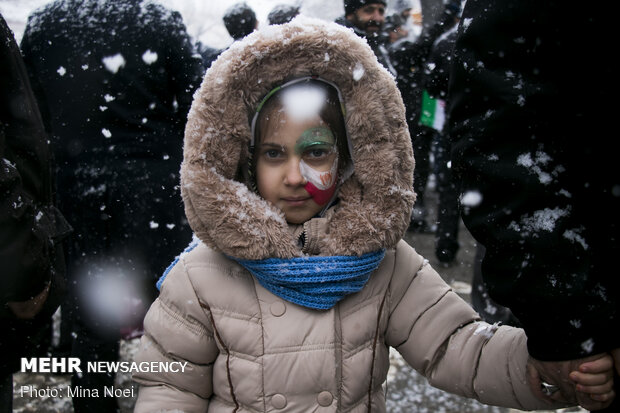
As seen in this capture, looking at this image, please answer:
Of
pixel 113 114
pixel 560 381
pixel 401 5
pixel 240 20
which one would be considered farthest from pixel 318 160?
pixel 401 5

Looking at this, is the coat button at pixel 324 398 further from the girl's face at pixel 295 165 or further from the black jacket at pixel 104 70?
the black jacket at pixel 104 70

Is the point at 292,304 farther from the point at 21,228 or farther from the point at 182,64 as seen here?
the point at 182,64

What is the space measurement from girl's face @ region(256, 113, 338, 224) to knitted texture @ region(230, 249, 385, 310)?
0.17 meters

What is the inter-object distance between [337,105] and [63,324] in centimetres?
249

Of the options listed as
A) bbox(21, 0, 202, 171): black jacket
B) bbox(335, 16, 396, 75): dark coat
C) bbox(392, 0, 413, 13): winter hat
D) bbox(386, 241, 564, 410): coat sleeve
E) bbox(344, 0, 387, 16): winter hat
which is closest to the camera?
bbox(386, 241, 564, 410): coat sleeve

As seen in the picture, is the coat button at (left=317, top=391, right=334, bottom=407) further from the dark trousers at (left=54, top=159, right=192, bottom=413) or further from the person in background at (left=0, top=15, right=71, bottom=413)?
the dark trousers at (left=54, top=159, right=192, bottom=413)

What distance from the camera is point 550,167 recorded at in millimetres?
1086

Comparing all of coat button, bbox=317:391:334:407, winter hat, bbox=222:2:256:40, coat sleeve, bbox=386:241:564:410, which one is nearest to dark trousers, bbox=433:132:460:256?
winter hat, bbox=222:2:256:40

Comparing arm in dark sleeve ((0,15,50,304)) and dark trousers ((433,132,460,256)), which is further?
dark trousers ((433,132,460,256))

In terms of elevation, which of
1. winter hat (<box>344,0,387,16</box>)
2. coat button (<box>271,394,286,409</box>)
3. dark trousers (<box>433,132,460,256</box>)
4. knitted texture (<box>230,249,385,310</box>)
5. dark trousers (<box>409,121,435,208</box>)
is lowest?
dark trousers (<box>433,132,460,256</box>)

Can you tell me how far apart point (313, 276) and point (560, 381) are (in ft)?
2.05

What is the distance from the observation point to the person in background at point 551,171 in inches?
40.8

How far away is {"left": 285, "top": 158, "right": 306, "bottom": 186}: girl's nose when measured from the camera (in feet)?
4.74

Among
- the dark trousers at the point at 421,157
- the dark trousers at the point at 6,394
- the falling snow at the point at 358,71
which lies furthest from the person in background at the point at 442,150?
the dark trousers at the point at 6,394
